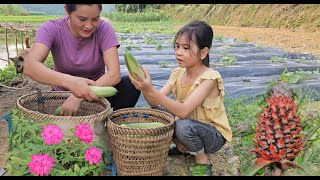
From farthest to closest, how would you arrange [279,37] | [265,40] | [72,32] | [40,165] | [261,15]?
[261,15]
[265,40]
[279,37]
[72,32]
[40,165]

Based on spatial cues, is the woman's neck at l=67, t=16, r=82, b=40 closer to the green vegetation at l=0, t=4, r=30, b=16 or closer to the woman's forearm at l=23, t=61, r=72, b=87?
the woman's forearm at l=23, t=61, r=72, b=87

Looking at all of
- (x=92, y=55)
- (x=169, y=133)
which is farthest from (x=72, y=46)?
(x=169, y=133)

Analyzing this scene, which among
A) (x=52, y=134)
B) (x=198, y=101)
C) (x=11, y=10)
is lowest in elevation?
(x=11, y=10)

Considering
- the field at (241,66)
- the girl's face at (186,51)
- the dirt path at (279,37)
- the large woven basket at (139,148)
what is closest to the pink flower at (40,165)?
the large woven basket at (139,148)

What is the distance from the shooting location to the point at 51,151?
2422mm

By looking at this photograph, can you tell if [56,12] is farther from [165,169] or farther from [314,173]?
[314,173]

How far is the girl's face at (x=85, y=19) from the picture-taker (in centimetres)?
270

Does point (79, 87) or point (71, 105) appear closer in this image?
point (79, 87)

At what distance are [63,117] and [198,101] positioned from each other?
Answer: 82cm

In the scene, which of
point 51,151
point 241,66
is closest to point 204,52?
point 51,151

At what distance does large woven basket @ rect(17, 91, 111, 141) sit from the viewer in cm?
249

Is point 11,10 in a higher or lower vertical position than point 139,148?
lower

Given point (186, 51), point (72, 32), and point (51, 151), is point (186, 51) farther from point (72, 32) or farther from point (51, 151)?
point (51, 151)

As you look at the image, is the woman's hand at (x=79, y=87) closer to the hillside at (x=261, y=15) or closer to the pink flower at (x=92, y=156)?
the pink flower at (x=92, y=156)
